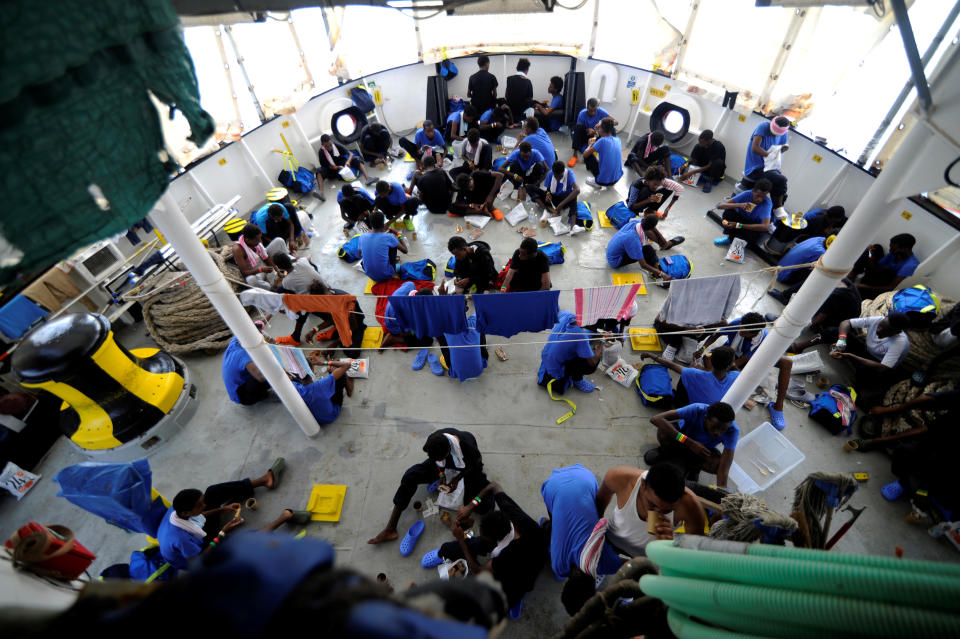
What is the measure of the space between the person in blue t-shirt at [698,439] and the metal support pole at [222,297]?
13.1 feet

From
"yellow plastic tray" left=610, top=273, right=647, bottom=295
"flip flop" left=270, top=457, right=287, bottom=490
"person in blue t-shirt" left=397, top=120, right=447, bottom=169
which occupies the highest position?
"person in blue t-shirt" left=397, top=120, right=447, bottom=169

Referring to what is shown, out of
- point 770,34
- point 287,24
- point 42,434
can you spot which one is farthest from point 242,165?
point 770,34

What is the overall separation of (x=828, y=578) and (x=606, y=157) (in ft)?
27.8

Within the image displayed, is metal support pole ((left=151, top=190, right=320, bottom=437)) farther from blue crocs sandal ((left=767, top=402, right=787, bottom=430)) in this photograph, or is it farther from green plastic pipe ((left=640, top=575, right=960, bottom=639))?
blue crocs sandal ((left=767, top=402, right=787, bottom=430))

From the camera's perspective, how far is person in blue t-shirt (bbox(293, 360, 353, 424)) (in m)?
5.04

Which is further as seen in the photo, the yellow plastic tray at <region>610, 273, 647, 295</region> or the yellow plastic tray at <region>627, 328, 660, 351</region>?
the yellow plastic tray at <region>610, 273, 647, 295</region>

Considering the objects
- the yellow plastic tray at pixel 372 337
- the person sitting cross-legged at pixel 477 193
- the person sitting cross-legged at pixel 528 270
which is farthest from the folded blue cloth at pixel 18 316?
the person sitting cross-legged at pixel 477 193

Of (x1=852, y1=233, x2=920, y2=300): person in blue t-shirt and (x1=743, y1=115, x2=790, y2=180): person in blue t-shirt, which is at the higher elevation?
(x1=743, y1=115, x2=790, y2=180): person in blue t-shirt

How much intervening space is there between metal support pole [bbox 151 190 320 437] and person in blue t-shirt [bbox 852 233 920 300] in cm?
778

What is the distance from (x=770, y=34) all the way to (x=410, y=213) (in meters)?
7.79

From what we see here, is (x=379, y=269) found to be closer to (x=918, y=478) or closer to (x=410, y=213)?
(x=410, y=213)

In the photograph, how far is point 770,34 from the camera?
27.0 feet

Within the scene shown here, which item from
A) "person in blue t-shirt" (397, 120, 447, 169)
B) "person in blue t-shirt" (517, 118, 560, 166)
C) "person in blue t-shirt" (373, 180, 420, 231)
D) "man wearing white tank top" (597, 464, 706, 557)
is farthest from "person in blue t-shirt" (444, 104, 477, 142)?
"man wearing white tank top" (597, 464, 706, 557)

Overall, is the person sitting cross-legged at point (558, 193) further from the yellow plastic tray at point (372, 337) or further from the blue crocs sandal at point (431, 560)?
the blue crocs sandal at point (431, 560)
